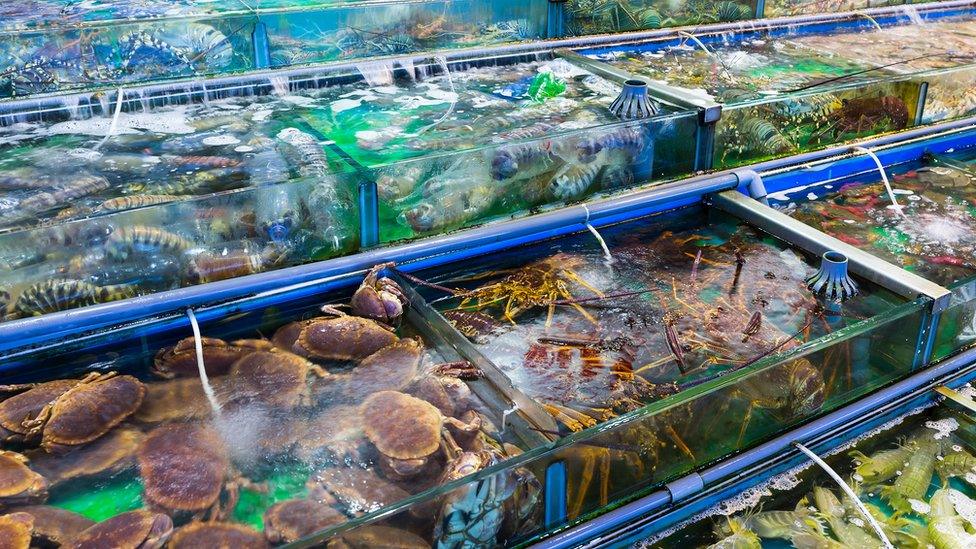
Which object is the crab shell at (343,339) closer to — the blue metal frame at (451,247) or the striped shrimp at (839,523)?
the blue metal frame at (451,247)

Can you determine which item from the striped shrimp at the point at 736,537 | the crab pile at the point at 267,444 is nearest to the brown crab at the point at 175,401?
the crab pile at the point at 267,444

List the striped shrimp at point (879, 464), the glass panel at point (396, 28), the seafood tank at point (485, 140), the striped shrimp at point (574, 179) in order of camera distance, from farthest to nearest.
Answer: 1. the glass panel at point (396, 28)
2. the striped shrimp at point (574, 179)
3. the seafood tank at point (485, 140)
4. the striped shrimp at point (879, 464)

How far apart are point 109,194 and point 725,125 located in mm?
2212

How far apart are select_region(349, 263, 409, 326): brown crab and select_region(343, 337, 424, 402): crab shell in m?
0.10

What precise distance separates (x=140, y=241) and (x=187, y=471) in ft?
2.56

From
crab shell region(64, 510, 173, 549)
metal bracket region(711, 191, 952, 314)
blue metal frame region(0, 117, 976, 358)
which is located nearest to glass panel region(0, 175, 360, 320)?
blue metal frame region(0, 117, 976, 358)

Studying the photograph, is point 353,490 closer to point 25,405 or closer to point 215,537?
point 215,537

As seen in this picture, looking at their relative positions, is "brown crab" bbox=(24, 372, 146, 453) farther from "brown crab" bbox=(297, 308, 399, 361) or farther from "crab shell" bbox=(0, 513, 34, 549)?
"brown crab" bbox=(297, 308, 399, 361)

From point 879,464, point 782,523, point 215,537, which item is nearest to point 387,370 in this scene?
point 215,537

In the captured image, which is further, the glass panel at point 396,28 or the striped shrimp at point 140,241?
the glass panel at point 396,28

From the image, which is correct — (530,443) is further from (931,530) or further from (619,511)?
(931,530)

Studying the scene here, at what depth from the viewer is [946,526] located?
6.51 ft

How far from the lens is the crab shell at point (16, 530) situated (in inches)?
58.6

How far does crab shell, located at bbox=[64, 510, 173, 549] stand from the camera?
1.50 m
